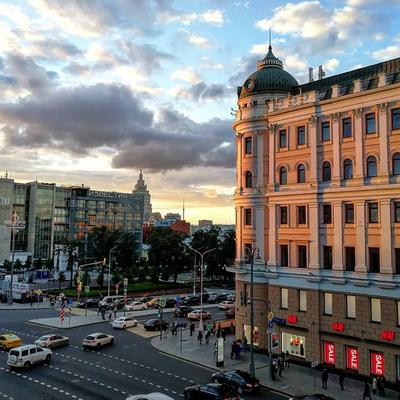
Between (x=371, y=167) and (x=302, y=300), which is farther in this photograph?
(x=302, y=300)

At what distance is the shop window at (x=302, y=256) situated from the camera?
43.9 meters

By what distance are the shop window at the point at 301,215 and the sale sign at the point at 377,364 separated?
44.2 ft

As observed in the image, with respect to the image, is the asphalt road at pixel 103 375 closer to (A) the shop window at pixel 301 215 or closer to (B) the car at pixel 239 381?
(B) the car at pixel 239 381

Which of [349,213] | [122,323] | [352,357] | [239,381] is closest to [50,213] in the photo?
[122,323]

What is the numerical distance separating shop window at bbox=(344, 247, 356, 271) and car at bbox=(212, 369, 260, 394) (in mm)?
13538

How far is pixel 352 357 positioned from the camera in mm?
39156

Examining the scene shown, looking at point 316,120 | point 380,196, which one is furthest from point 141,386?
point 316,120

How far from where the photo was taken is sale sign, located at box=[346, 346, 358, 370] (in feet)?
127

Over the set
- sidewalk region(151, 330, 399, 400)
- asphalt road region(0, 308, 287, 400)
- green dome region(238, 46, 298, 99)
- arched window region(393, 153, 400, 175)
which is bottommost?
sidewalk region(151, 330, 399, 400)

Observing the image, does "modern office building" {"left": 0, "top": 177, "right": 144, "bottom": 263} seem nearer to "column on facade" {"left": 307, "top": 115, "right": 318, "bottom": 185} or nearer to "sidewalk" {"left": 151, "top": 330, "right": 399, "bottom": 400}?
"sidewalk" {"left": 151, "top": 330, "right": 399, "bottom": 400}

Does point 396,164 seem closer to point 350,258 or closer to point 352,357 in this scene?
point 350,258

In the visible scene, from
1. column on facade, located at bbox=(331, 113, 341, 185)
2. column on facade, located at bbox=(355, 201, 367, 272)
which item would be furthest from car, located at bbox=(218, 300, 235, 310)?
column on facade, located at bbox=(331, 113, 341, 185)

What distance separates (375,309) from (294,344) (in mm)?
9321

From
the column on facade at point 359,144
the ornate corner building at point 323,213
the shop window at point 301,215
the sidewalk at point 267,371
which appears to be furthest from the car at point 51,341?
the column on facade at point 359,144
